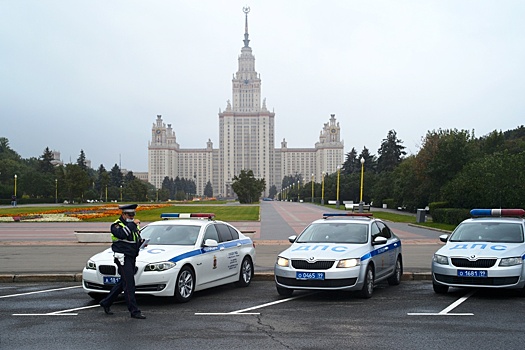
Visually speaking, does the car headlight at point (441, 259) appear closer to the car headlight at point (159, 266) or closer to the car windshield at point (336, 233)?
the car windshield at point (336, 233)

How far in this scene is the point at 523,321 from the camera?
9.20 meters

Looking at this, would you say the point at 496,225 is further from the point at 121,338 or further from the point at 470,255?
the point at 121,338

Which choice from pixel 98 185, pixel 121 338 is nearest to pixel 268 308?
pixel 121 338

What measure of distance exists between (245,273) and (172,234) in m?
2.10

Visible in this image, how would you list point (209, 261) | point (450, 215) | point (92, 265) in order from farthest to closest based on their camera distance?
point (450, 215), point (209, 261), point (92, 265)

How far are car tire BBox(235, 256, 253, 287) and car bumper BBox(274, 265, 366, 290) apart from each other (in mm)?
2204

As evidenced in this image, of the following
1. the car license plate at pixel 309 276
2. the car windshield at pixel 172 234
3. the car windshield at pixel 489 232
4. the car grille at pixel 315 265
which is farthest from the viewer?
the car windshield at pixel 489 232

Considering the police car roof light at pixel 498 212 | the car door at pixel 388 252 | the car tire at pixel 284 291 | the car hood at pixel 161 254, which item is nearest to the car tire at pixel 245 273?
the car tire at pixel 284 291

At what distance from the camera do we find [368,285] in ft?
37.3

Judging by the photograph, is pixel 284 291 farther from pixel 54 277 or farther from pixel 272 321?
pixel 54 277

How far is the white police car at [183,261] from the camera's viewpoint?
10523mm

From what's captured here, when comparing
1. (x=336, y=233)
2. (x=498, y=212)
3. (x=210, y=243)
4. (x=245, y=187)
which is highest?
(x=245, y=187)

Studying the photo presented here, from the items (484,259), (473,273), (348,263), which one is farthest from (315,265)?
(484,259)

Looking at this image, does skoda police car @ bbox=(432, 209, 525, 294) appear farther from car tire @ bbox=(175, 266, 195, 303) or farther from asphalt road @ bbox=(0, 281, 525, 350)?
car tire @ bbox=(175, 266, 195, 303)
